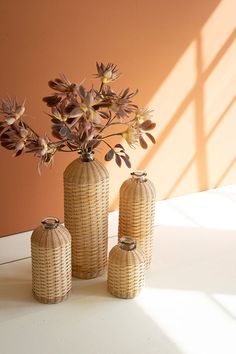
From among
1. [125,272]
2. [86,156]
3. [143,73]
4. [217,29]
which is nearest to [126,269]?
[125,272]

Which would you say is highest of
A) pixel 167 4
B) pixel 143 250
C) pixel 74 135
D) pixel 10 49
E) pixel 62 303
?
pixel 167 4

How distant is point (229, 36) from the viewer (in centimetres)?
226

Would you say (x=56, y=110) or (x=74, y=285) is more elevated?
(x=56, y=110)

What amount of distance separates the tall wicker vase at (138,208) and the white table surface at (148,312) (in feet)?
0.52

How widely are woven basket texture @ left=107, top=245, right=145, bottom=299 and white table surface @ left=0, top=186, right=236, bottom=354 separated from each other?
30 mm

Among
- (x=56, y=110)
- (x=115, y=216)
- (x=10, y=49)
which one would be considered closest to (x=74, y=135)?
(x=56, y=110)

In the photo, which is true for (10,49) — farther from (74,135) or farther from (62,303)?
(62,303)

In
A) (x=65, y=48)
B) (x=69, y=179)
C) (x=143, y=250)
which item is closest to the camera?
(x=69, y=179)

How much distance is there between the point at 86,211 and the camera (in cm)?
158

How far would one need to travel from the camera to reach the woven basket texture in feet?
5.01

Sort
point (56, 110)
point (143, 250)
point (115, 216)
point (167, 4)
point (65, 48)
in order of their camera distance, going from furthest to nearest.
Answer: point (115, 216), point (167, 4), point (65, 48), point (143, 250), point (56, 110)

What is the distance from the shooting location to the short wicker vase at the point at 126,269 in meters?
1.53

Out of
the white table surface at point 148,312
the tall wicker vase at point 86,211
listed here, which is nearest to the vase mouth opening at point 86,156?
the tall wicker vase at point 86,211

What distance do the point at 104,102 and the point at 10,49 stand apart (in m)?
0.46
